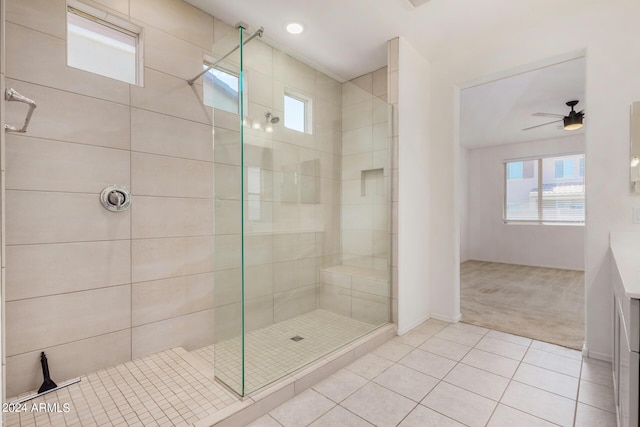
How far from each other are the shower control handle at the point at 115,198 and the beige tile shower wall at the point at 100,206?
4 cm

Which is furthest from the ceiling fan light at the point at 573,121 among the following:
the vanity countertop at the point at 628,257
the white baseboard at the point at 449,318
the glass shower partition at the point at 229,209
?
the glass shower partition at the point at 229,209

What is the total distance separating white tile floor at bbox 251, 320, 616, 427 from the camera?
64.3 inches

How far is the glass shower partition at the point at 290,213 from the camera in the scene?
1.89 meters

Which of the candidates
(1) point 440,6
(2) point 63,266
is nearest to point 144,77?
(2) point 63,266

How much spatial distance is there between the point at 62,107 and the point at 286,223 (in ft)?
5.23

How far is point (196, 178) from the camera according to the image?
2.40 metres

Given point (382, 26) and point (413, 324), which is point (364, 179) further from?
point (413, 324)

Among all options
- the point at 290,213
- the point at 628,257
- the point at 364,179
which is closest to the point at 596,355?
the point at 628,257

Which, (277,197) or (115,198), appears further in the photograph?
(277,197)

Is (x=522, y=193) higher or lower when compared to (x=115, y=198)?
higher

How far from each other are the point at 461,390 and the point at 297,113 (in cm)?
238

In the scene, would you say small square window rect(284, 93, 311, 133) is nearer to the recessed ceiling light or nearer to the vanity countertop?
the recessed ceiling light

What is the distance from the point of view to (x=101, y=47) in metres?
2.02

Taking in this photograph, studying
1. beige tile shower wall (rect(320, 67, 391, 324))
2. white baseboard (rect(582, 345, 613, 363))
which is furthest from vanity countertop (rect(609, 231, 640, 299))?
beige tile shower wall (rect(320, 67, 391, 324))
